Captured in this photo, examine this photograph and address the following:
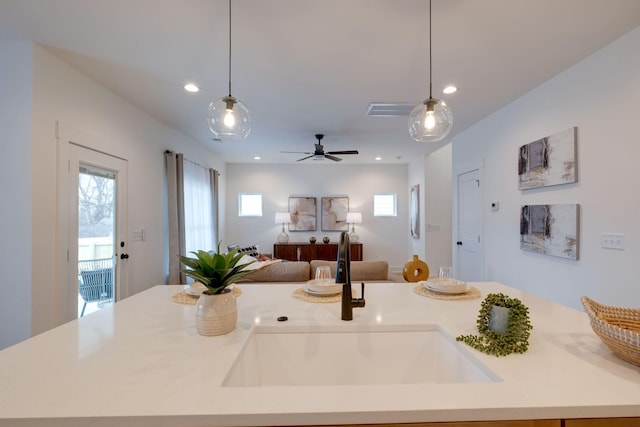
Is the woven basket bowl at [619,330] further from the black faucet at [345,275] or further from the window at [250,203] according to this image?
the window at [250,203]

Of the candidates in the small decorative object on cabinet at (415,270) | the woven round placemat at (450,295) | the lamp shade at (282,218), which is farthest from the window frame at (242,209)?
the woven round placemat at (450,295)

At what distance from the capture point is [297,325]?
42.6 inches

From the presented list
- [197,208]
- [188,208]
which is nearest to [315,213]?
[197,208]

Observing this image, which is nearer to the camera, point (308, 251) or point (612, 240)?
point (612, 240)

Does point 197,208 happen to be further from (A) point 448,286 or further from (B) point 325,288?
(A) point 448,286

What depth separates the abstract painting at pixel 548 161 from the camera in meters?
2.29

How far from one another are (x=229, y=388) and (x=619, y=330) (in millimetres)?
1087

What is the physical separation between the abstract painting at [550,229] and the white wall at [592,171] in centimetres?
6

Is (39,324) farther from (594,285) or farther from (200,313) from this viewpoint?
(594,285)

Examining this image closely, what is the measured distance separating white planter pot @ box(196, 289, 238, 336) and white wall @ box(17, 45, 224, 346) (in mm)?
1884

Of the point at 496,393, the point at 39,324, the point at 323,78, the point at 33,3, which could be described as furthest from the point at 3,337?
the point at 323,78

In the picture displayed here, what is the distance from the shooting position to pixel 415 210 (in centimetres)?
579

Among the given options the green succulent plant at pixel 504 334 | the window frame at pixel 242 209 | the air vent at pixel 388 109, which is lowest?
the green succulent plant at pixel 504 334

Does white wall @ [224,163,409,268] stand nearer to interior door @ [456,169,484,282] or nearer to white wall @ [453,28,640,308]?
interior door @ [456,169,484,282]
